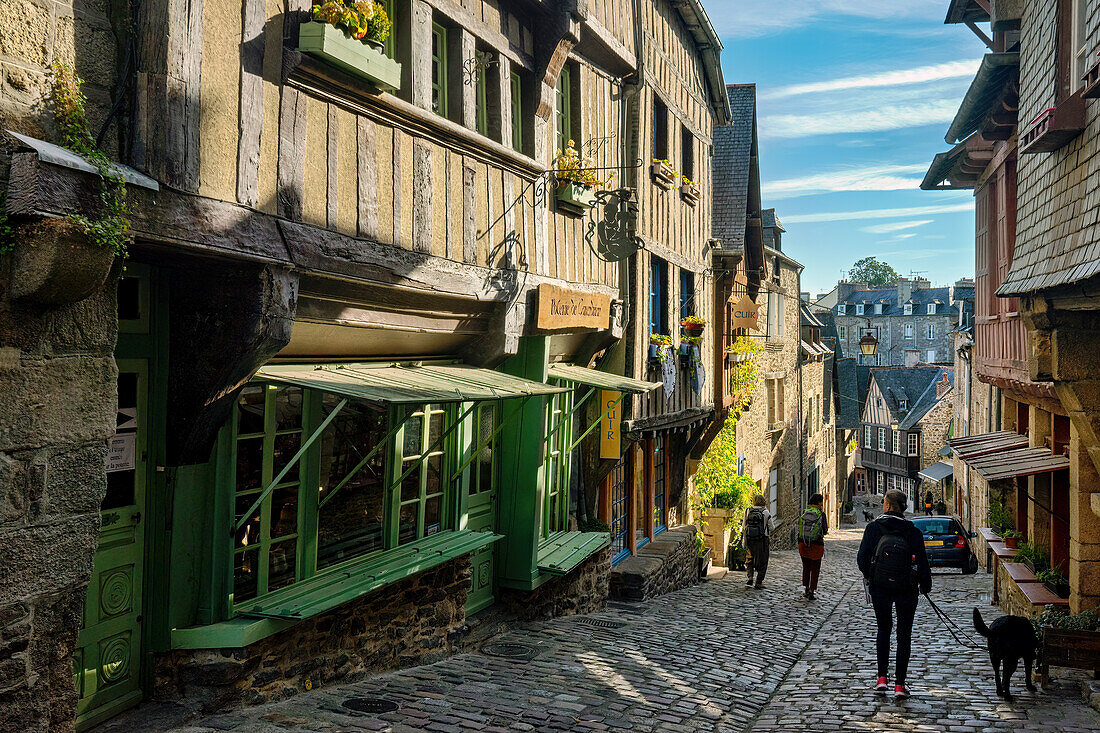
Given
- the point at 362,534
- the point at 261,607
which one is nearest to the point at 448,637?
the point at 362,534

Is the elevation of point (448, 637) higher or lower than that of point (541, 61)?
lower

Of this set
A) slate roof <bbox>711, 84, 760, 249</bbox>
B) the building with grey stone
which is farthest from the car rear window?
the building with grey stone

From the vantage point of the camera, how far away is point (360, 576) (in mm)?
5801

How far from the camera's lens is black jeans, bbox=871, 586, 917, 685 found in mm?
6441

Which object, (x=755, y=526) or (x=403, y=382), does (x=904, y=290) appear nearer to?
(x=755, y=526)

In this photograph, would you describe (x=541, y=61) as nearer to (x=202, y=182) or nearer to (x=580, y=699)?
(x=202, y=182)

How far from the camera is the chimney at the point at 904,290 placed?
7238 centimetres

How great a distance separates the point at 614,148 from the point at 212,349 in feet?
21.7

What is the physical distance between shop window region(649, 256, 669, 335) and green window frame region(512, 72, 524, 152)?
4996 mm

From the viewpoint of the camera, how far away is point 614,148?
10.2 meters

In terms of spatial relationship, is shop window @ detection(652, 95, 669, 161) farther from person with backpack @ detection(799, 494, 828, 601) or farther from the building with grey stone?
the building with grey stone

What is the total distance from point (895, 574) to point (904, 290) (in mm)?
71259

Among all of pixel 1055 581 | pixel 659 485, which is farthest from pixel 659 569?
pixel 1055 581

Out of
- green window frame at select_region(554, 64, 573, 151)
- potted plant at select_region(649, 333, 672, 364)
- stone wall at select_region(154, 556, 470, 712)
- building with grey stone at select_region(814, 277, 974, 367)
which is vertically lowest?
stone wall at select_region(154, 556, 470, 712)
